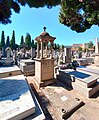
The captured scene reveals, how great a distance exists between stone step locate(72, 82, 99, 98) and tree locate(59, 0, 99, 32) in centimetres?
350

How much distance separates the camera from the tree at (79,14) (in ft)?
18.7

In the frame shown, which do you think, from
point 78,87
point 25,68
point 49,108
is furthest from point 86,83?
point 25,68

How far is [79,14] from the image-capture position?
757 centimetres

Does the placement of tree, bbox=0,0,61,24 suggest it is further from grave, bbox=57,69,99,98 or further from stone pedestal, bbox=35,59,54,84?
grave, bbox=57,69,99,98

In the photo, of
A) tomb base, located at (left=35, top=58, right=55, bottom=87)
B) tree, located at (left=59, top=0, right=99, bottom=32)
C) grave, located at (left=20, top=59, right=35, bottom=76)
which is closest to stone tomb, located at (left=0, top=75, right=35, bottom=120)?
tomb base, located at (left=35, top=58, right=55, bottom=87)

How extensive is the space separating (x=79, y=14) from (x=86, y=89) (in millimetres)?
4960

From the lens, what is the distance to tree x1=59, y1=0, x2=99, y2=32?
5.69 metres

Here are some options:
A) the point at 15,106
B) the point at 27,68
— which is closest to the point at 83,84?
the point at 15,106

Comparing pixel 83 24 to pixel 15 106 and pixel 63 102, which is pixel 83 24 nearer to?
pixel 63 102

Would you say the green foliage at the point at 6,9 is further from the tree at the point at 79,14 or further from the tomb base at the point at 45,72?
the tomb base at the point at 45,72

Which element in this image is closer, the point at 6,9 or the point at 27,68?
the point at 6,9

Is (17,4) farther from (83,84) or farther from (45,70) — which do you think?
(83,84)

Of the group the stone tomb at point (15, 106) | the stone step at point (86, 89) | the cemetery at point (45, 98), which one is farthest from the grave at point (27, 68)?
the stone tomb at point (15, 106)

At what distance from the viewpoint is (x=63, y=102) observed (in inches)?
192
